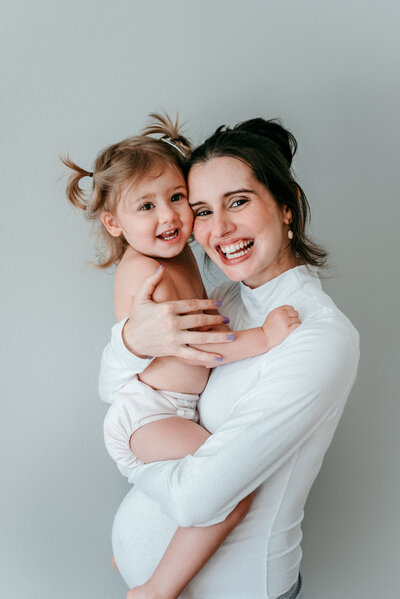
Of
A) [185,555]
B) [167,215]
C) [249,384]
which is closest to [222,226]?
[167,215]

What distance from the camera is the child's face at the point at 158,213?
60.8 inches

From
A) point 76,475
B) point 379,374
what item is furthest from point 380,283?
point 76,475

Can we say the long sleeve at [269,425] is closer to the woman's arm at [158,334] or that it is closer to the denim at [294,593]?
the woman's arm at [158,334]

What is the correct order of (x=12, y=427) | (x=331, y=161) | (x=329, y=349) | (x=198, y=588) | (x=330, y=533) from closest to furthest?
1. (x=329, y=349)
2. (x=198, y=588)
3. (x=12, y=427)
4. (x=331, y=161)
5. (x=330, y=533)

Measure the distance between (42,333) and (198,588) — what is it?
2.78ft

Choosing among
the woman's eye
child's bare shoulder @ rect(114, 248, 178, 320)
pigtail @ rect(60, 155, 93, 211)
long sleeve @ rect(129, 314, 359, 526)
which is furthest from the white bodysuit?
pigtail @ rect(60, 155, 93, 211)

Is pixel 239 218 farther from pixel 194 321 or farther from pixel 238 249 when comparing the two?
pixel 194 321

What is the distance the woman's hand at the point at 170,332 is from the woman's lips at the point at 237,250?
0.42ft

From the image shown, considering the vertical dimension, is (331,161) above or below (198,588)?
above

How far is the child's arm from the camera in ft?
4.51

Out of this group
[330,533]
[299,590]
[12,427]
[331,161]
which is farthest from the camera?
[330,533]

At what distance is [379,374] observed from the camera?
203cm

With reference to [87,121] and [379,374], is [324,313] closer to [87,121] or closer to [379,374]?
[379,374]

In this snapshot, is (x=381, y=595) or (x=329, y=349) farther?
(x=381, y=595)
